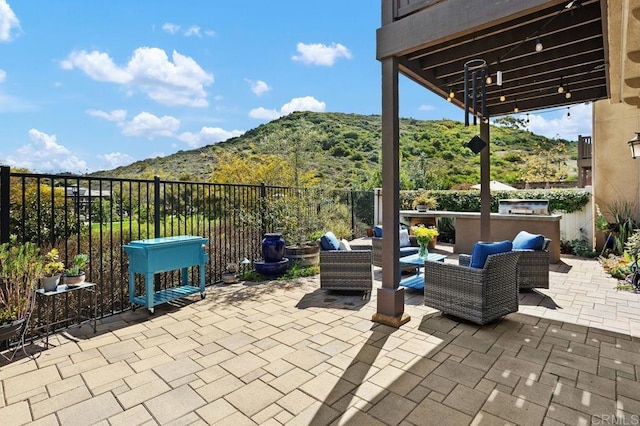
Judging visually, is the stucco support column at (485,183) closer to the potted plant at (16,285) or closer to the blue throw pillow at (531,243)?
the blue throw pillow at (531,243)

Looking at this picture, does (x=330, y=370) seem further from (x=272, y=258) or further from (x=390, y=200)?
(x=272, y=258)

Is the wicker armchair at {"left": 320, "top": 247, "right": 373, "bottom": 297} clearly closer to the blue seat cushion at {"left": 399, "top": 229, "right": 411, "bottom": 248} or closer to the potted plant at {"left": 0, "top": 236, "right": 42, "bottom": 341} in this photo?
the blue seat cushion at {"left": 399, "top": 229, "right": 411, "bottom": 248}

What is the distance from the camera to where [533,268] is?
14.3 feet

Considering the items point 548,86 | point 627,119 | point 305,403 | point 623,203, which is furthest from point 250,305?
point 627,119

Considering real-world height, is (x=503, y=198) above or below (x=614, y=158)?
below

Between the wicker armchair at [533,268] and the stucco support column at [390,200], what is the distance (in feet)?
4.92

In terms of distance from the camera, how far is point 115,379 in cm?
232

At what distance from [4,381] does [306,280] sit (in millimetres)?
3549

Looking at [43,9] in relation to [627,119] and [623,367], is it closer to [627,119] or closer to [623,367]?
[623,367]

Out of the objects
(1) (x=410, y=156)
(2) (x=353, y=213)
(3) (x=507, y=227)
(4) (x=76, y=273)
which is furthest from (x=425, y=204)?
(1) (x=410, y=156)

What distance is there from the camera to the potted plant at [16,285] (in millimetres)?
2549

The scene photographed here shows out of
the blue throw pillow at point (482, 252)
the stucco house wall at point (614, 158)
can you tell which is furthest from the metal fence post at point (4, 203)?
the stucco house wall at point (614, 158)

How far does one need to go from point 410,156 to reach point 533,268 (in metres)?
17.3

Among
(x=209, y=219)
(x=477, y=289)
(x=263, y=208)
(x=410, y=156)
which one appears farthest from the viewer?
(x=410, y=156)
